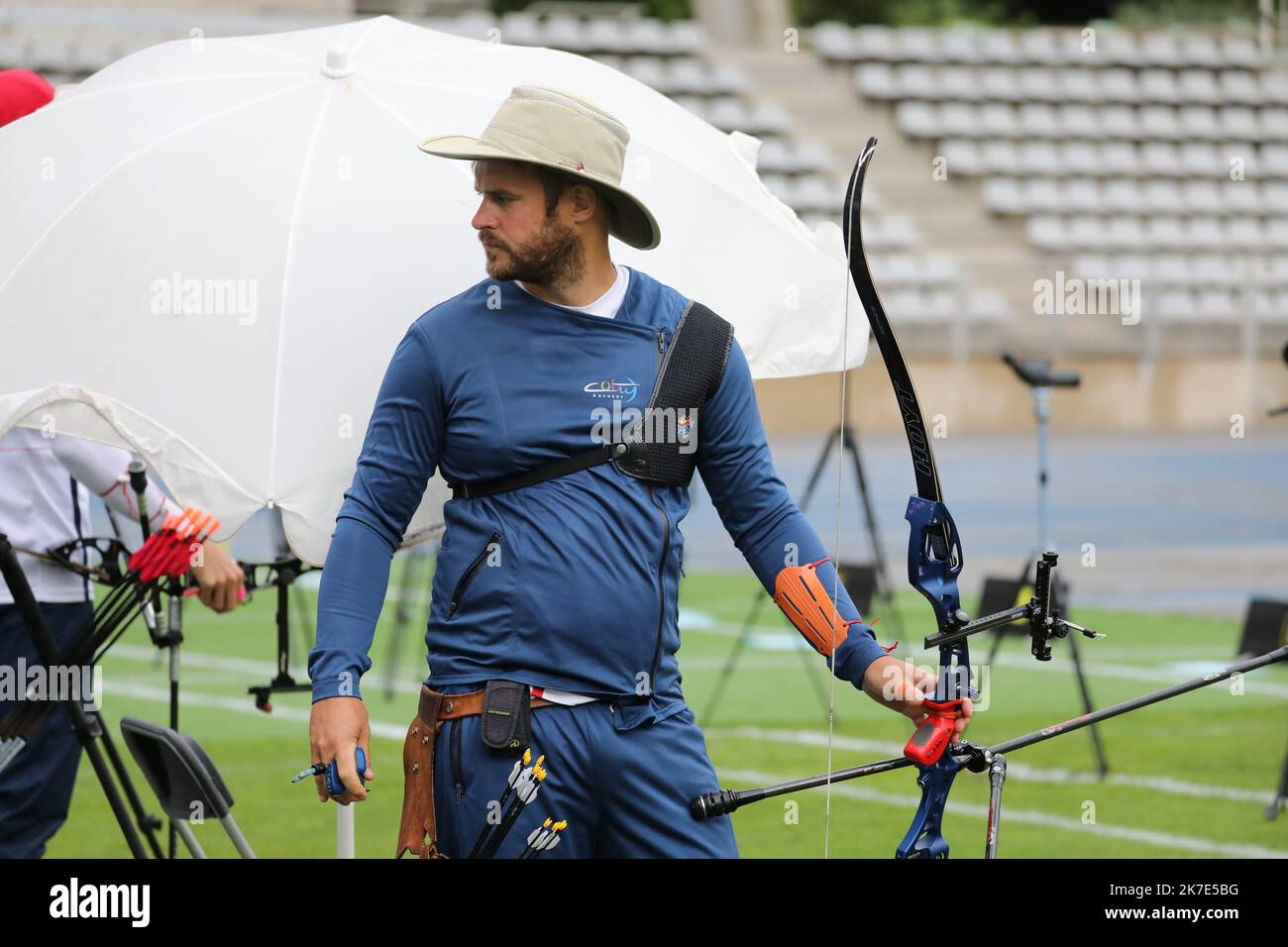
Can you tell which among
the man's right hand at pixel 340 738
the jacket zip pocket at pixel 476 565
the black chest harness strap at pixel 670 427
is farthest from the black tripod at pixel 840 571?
the man's right hand at pixel 340 738

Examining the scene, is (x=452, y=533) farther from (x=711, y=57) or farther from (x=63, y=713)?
(x=711, y=57)

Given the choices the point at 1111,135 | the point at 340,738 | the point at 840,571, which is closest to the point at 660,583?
the point at 340,738

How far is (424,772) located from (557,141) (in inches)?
49.3

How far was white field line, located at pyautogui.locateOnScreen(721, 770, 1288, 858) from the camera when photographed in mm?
6785

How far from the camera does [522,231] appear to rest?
3.74m

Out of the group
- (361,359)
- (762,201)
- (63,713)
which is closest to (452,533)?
(361,359)

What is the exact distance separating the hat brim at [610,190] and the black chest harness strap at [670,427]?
0.74 ft

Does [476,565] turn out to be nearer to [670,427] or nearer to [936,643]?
[670,427]

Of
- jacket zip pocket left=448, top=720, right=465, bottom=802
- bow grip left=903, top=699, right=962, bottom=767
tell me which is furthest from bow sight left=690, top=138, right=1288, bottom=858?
jacket zip pocket left=448, top=720, right=465, bottom=802

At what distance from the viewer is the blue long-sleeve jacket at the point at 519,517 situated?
365 cm

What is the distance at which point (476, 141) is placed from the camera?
3.76 meters
